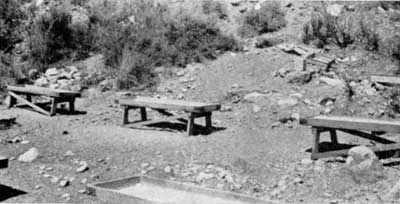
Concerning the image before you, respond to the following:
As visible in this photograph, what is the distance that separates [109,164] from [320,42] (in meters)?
5.69

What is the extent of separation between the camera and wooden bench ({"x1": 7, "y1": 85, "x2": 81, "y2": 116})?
9.55m

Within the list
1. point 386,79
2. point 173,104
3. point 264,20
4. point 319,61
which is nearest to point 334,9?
point 264,20

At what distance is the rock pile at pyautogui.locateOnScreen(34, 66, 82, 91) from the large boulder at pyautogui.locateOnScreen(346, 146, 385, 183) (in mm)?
6635

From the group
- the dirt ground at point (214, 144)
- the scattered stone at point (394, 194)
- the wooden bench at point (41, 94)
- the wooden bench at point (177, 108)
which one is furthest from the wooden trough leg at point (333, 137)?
the wooden bench at point (41, 94)

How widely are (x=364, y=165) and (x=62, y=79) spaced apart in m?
7.64

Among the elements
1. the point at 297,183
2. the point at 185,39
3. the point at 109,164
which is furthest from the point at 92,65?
the point at 297,183

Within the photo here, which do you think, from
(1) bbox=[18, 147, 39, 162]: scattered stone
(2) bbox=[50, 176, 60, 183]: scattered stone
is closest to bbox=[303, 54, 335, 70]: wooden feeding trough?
(1) bbox=[18, 147, 39, 162]: scattered stone

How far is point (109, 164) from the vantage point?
266 inches

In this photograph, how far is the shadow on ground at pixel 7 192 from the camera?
556 centimetres

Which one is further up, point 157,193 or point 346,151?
point 346,151

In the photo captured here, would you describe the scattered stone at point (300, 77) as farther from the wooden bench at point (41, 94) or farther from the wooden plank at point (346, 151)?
the wooden bench at point (41, 94)

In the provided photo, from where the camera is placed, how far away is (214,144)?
747 cm

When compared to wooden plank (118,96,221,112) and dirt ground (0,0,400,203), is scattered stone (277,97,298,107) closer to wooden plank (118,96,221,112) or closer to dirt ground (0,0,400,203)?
dirt ground (0,0,400,203)

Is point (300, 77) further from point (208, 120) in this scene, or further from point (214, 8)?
point (214, 8)
